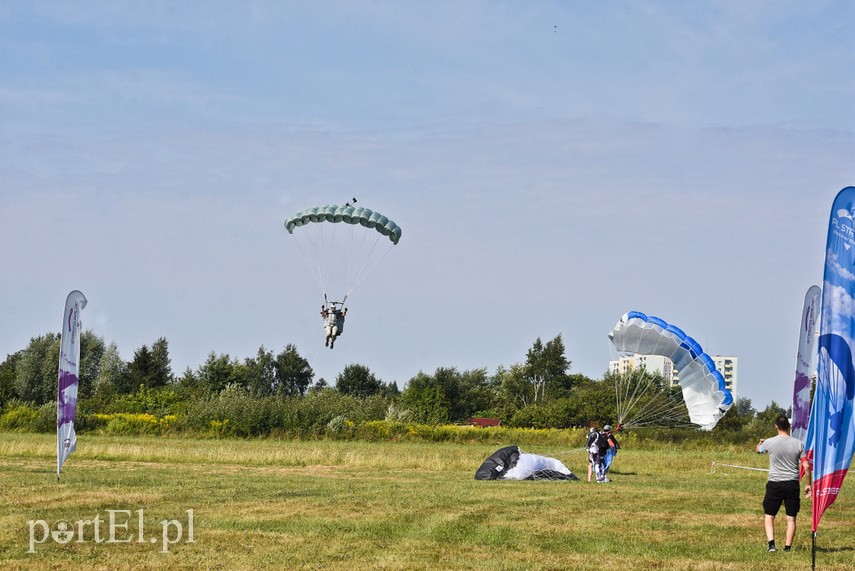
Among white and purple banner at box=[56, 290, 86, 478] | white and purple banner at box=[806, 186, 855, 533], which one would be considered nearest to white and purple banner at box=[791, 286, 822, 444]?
white and purple banner at box=[806, 186, 855, 533]

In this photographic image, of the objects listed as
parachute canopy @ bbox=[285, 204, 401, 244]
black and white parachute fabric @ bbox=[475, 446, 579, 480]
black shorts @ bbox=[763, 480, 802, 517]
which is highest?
parachute canopy @ bbox=[285, 204, 401, 244]

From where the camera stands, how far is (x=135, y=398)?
202 ft

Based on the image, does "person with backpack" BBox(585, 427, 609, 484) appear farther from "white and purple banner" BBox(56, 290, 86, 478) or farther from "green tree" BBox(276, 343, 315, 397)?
"green tree" BBox(276, 343, 315, 397)

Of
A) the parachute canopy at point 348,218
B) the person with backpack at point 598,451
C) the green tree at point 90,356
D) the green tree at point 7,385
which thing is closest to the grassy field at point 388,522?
the person with backpack at point 598,451

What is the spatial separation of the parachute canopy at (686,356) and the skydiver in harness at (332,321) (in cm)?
767

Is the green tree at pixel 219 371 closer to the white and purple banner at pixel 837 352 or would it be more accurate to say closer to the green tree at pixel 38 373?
the green tree at pixel 38 373

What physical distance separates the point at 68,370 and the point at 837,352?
14843 mm

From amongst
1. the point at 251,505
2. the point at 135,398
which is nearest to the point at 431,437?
the point at 135,398

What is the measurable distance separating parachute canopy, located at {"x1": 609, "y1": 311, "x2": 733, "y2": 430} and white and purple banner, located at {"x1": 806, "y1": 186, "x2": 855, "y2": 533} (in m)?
15.7

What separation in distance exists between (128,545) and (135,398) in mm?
51251

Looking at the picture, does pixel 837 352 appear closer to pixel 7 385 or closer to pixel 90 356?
pixel 7 385

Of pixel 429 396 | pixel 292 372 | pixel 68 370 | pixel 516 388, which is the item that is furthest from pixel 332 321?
pixel 292 372

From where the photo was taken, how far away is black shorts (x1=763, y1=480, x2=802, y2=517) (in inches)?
497

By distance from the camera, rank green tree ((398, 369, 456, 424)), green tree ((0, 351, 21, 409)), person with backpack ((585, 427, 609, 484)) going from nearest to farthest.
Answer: person with backpack ((585, 427, 609, 484)), green tree ((0, 351, 21, 409)), green tree ((398, 369, 456, 424))
